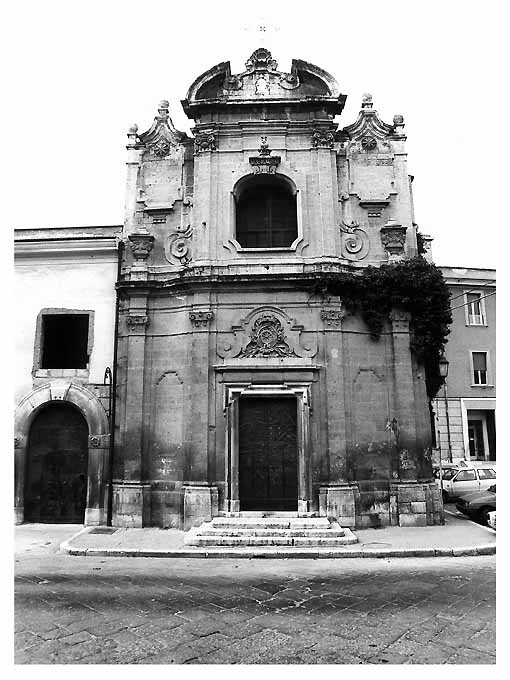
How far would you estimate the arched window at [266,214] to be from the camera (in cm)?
1581

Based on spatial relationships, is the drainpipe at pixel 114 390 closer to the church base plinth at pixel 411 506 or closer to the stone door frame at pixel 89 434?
the stone door frame at pixel 89 434

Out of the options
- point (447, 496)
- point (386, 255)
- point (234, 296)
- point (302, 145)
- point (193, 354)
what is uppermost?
point (302, 145)

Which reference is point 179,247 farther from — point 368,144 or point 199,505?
point 199,505

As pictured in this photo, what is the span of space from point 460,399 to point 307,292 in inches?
572

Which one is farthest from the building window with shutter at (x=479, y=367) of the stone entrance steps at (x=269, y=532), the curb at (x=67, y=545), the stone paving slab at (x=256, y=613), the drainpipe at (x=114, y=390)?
the curb at (x=67, y=545)

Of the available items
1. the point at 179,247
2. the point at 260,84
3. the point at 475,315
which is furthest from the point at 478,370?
the point at 179,247

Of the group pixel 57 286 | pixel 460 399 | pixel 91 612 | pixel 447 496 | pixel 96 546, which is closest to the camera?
pixel 91 612

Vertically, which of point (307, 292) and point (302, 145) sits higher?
point (302, 145)

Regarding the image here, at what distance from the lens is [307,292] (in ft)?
48.5

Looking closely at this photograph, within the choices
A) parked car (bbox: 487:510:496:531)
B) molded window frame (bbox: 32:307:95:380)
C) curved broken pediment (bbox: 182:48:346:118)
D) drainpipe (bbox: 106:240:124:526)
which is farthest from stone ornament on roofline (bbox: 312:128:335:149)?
parked car (bbox: 487:510:496:531)

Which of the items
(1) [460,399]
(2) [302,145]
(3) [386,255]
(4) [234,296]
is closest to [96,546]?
(4) [234,296]

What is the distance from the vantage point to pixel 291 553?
36.5ft

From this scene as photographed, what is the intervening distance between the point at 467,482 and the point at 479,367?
29.2 ft

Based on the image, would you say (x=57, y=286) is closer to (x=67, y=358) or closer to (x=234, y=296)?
(x=67, y=358)
